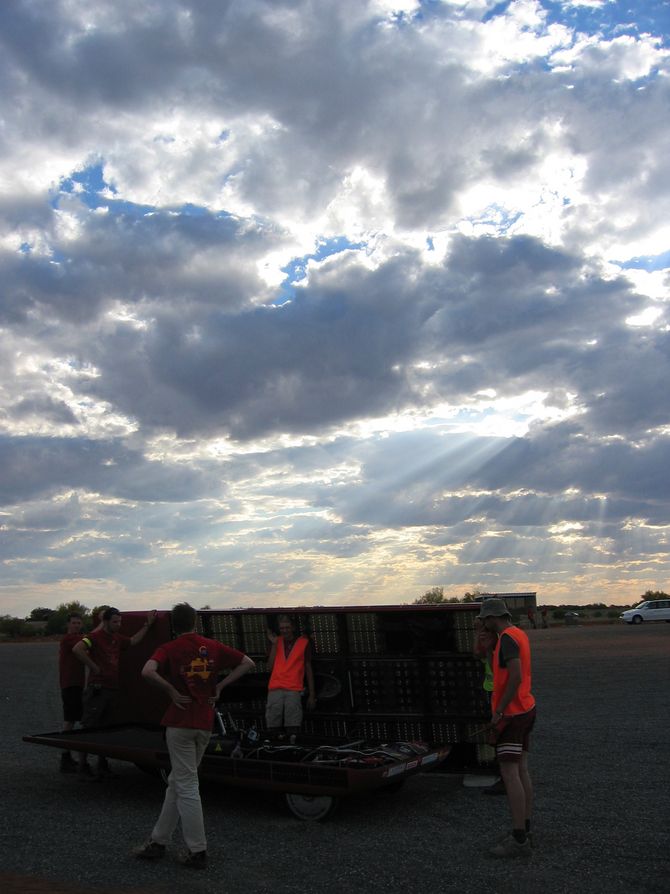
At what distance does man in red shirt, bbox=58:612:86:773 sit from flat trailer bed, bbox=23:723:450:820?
758mm

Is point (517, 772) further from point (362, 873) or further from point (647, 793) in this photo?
point (647, 793)

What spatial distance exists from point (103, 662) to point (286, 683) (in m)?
2.36

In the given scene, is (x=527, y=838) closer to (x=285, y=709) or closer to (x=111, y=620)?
(x=285, y=709)

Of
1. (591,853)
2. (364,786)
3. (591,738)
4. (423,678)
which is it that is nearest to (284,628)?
(423,678)

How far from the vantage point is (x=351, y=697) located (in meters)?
10.8

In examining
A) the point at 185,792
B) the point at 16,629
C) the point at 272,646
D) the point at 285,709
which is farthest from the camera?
the point at 16,629

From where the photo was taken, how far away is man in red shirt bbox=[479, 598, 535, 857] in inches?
284

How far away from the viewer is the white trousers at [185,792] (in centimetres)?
705

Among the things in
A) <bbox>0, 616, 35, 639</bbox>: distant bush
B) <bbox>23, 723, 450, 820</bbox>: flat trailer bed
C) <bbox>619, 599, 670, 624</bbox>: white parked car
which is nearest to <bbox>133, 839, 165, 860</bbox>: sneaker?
<bbox>23, 723, 450, 820</bbox>: flat trailer bed

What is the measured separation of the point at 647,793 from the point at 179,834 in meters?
4.95

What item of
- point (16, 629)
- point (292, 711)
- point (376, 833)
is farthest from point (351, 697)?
point (16, 629)

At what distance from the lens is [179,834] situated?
836 centimetres

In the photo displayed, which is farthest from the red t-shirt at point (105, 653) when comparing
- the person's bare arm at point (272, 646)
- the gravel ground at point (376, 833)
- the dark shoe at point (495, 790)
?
the dark shoe at point (495, 790)

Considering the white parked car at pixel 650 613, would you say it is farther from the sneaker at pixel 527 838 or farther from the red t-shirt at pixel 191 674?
the red t-shirt at pixel 191 674
